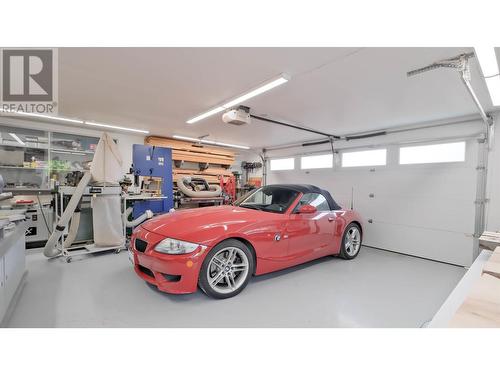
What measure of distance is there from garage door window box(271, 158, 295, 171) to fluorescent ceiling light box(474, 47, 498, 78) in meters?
4.84

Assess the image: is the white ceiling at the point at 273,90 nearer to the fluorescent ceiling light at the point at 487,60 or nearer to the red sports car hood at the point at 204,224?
the fluorescent ceiling light at the point at 487,60

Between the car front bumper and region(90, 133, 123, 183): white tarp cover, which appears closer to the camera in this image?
the car front bumper

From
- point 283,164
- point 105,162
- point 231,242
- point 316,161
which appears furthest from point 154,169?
point 316,161

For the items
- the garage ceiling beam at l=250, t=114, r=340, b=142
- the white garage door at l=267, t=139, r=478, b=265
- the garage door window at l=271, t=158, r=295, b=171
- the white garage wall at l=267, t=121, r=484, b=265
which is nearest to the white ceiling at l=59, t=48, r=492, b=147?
the garage ceiling beam at l=250, t=114, r=340, b=142

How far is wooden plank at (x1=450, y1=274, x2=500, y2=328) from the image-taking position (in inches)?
31.3

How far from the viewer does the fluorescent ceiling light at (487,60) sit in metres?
1.69

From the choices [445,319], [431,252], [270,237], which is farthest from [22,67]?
[431,252]

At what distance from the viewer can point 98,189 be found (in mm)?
3693

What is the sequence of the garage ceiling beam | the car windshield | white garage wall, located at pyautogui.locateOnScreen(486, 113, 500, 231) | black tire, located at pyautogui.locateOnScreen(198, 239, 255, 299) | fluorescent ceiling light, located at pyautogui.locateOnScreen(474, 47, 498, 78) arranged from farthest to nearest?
1. the garage ceiling beam
2. white garage wall, located at pyautogui.locateOnScreen(486, 113, 500, 231)
3. the car windshield
4. black tire, located at pyautogui.locateOnScreen(198, 239, 255, 299)
5. fluorescent ceiling light, located at pyautogui.locateOnScreen(474, 47, 498, 78)

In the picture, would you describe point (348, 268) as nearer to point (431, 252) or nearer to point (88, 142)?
point (431, 252)

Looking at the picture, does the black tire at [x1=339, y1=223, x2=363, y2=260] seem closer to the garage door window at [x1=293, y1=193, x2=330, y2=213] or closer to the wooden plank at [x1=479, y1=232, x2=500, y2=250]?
the garage door window at [x1=293, y1=193, x2=330, y2=213]

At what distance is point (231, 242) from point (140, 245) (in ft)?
3.29

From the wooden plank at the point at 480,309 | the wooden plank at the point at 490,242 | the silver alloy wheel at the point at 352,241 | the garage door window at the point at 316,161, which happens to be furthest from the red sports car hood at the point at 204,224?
the garage door window at the point at 316,161
